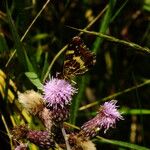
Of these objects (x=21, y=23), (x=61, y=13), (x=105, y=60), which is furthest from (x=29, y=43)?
(x=105, y=60)

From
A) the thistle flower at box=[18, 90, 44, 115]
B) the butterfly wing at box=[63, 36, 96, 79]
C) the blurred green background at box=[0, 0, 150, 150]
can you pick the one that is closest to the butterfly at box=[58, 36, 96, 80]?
the butterfly wing at box=[63, 36, 96, 79]

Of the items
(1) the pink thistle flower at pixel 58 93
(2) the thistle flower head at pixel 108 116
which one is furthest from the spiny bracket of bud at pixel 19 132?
(2) the thistle flower head at pixel 108 116

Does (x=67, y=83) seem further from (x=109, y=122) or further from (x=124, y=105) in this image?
(x=124, y=105)

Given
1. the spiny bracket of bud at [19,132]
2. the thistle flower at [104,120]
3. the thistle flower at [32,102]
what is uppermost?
the thistle flower at [32,102]

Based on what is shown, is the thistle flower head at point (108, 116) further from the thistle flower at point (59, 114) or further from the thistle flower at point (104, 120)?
the thistle flower at point (59, 114)

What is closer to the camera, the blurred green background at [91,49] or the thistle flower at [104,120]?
the thistle flower at [104,120]

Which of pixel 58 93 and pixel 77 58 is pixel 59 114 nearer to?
pixel 58 93

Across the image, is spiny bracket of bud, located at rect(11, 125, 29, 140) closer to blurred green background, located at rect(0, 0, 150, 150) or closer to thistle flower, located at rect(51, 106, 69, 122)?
thistle flower, located at rect(51, 106, 69, 122)
